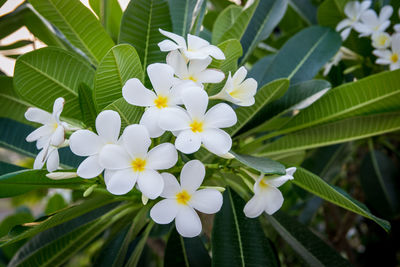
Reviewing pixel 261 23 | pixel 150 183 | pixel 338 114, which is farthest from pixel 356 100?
pixel 150 183

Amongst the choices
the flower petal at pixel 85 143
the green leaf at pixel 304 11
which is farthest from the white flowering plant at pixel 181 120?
the green leaf at pixel 304 11

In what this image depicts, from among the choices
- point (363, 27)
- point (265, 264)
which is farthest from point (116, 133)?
point (363, 27)

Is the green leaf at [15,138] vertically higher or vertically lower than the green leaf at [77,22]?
lower

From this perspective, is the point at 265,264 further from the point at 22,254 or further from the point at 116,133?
the point at 22,254

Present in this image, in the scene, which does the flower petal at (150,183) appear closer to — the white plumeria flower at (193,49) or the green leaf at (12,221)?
the white plumeria flower at (193,49)

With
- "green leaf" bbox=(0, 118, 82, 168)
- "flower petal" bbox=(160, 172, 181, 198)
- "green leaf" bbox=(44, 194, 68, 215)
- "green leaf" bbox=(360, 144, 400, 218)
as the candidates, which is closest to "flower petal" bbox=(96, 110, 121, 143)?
"flower petal" bbox=(160, 172, 181, 198)

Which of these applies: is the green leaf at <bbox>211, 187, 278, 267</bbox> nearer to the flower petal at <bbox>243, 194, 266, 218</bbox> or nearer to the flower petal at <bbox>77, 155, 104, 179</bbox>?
the flower petal at <bbox>243, 194, 266, 218</bbox>
